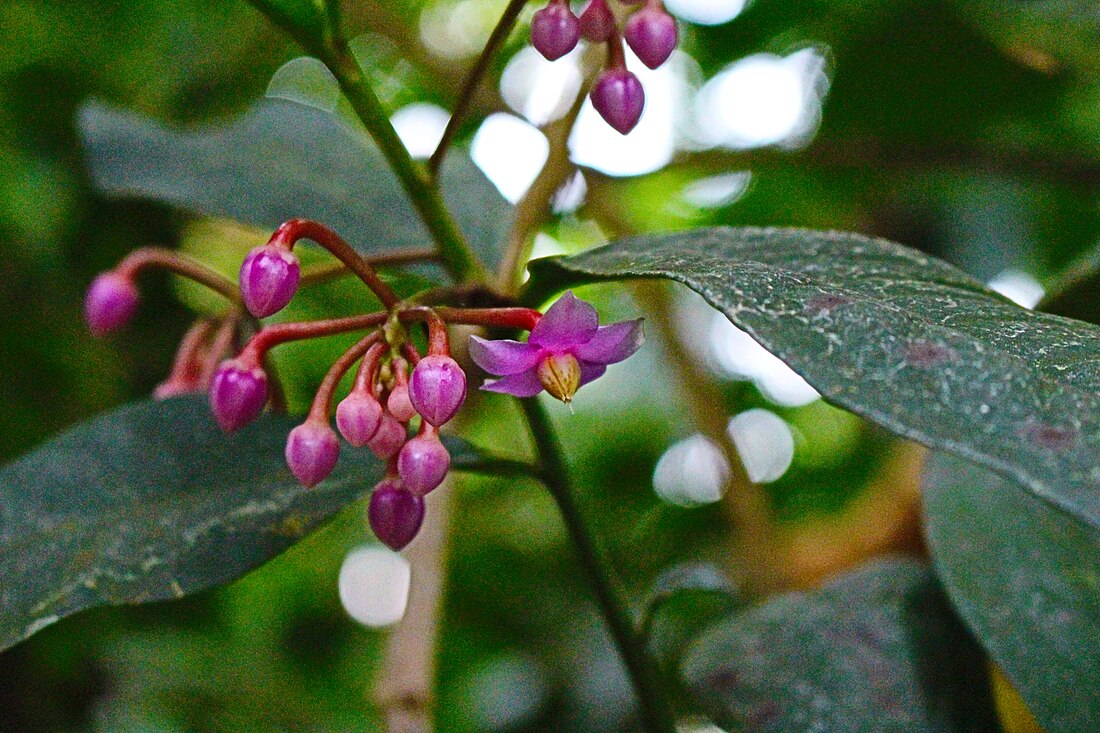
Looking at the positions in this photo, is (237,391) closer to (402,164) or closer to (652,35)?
(402,164)

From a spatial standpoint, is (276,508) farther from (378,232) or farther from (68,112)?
(68,112)

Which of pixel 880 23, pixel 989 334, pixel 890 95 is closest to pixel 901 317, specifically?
pixel 989 334

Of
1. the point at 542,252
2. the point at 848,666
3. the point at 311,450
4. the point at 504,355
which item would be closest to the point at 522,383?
the point at 504,355

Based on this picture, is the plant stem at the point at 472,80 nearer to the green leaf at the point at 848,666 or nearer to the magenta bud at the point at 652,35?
the magenta bud at the point at 652,35

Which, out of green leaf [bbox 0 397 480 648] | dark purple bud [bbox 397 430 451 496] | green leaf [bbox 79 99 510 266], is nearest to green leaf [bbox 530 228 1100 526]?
dark purple bud [bbox 397 430 451 496]

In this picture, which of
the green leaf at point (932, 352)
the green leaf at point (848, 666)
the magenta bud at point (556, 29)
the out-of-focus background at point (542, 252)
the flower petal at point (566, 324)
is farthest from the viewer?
the out-of-focus background at point (542, 252)

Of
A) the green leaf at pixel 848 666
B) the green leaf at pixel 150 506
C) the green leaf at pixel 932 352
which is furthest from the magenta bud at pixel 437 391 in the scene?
the green leaf at pixel 848 666

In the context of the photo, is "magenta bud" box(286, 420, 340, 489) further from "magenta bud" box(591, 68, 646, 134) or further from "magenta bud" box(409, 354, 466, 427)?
"magenta bud" box(591, 68, 646, 134)

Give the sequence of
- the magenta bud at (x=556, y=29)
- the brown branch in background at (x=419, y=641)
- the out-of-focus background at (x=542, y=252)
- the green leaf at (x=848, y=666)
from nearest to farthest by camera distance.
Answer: the magenta bud at (x=556, y=29) < the green leaf at (x=848, y=666) < the brown branch in background at (x=419, y=641) < the out-of-focus background at (x=542, y=252)
